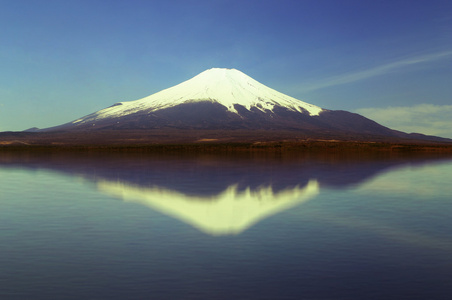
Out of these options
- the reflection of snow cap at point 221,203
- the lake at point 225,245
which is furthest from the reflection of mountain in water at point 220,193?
the lake at point 225,245

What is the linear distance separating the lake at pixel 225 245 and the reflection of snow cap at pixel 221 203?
2.7 inches

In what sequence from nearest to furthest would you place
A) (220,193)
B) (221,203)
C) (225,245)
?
1. (225,245)
2. (221,203)
3. (220,193)

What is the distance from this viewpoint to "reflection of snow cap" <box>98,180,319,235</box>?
21.5 metres

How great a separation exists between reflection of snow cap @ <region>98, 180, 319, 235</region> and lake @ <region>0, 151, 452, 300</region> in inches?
2.7

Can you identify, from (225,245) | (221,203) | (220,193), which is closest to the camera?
(225,245)

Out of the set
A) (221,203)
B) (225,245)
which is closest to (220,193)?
(221,203)

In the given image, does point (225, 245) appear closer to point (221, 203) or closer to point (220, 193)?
point (221, 203)

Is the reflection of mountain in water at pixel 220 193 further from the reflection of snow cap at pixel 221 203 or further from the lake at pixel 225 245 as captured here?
the lake at pixel 225 245

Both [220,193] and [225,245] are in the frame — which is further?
[220,193]

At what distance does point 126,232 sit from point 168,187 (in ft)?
56.7

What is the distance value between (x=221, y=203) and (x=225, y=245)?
37.3 ft

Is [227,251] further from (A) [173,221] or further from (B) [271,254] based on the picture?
(A) [173,221]

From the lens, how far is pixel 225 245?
1675 cm

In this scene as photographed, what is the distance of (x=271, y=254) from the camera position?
15.5 m
